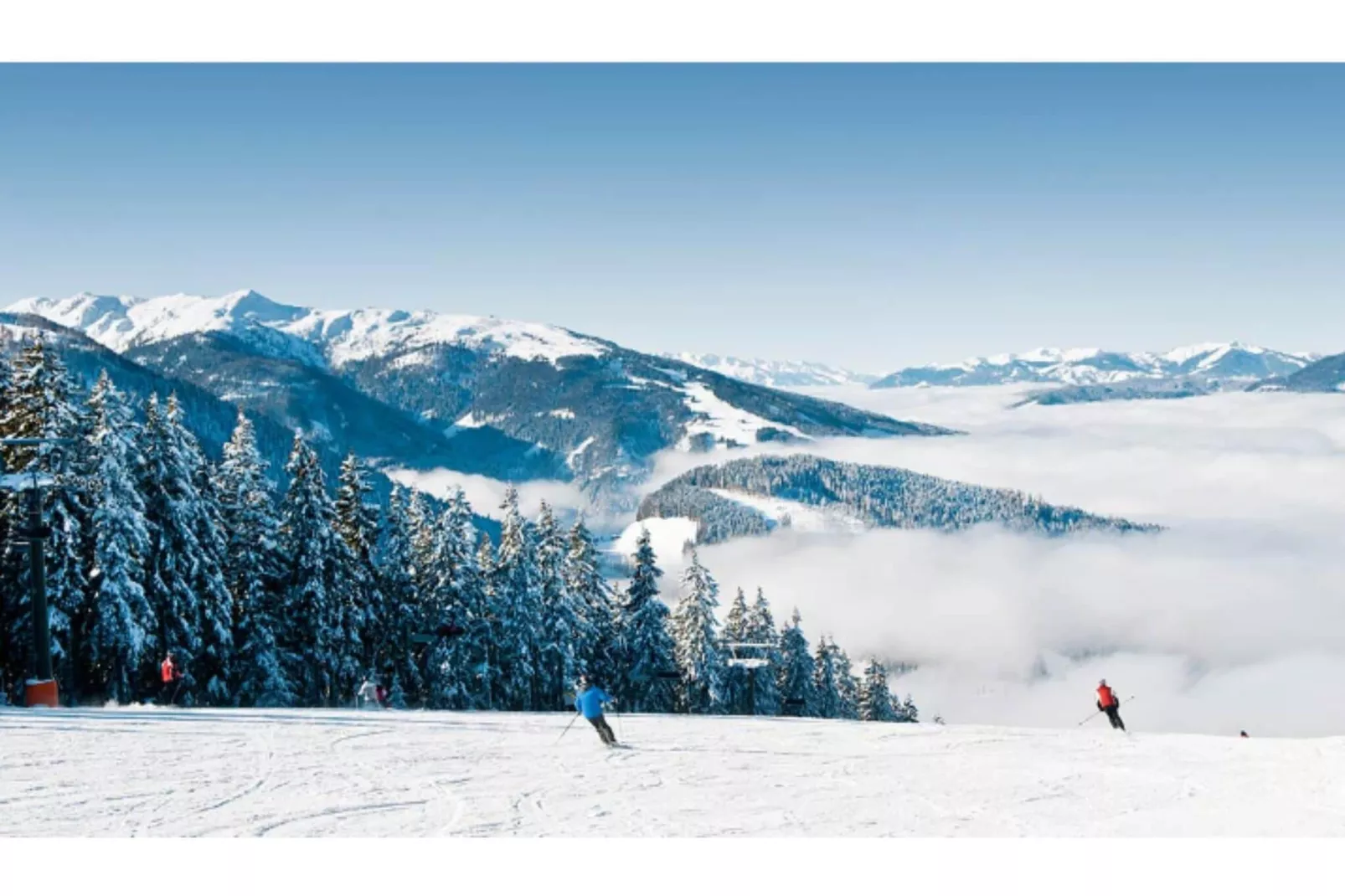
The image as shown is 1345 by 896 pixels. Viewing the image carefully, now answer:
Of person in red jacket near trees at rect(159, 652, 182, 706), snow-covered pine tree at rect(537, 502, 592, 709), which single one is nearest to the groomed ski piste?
person in red jacket near trees at rect(159, 652, 182, 706)

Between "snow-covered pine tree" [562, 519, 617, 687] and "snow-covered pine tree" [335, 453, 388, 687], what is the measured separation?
34.2 feet

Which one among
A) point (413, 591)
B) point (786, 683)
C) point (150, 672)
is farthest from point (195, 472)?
point (786, 683)

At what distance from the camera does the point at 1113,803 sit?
733 inches

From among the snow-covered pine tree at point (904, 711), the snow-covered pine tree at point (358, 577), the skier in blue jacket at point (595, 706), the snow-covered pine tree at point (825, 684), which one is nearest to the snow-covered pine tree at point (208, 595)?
the snow-covered pine tree at point (358, 577)

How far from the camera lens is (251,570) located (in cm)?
3859

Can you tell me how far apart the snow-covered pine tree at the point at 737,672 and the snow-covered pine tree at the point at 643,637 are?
633 cm

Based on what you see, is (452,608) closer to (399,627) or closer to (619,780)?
(399,627)

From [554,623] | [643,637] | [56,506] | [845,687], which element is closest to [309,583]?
[56,506]

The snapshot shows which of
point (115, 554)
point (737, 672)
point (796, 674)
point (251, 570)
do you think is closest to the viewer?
point (115, 554)

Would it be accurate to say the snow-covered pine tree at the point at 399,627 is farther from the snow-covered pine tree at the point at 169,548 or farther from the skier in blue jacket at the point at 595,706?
the skier in blue jacket at the point at 595,706

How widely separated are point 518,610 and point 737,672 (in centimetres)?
1853

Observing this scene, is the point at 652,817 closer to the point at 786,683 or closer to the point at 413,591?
the point at 413,591

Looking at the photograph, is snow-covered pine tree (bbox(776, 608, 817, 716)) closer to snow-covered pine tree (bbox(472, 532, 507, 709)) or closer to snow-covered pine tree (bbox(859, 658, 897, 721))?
snow-covered pine tree (bbox(859, 658, 897, 721))

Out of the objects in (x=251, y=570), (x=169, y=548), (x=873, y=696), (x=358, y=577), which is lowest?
(x=873, y=696)
